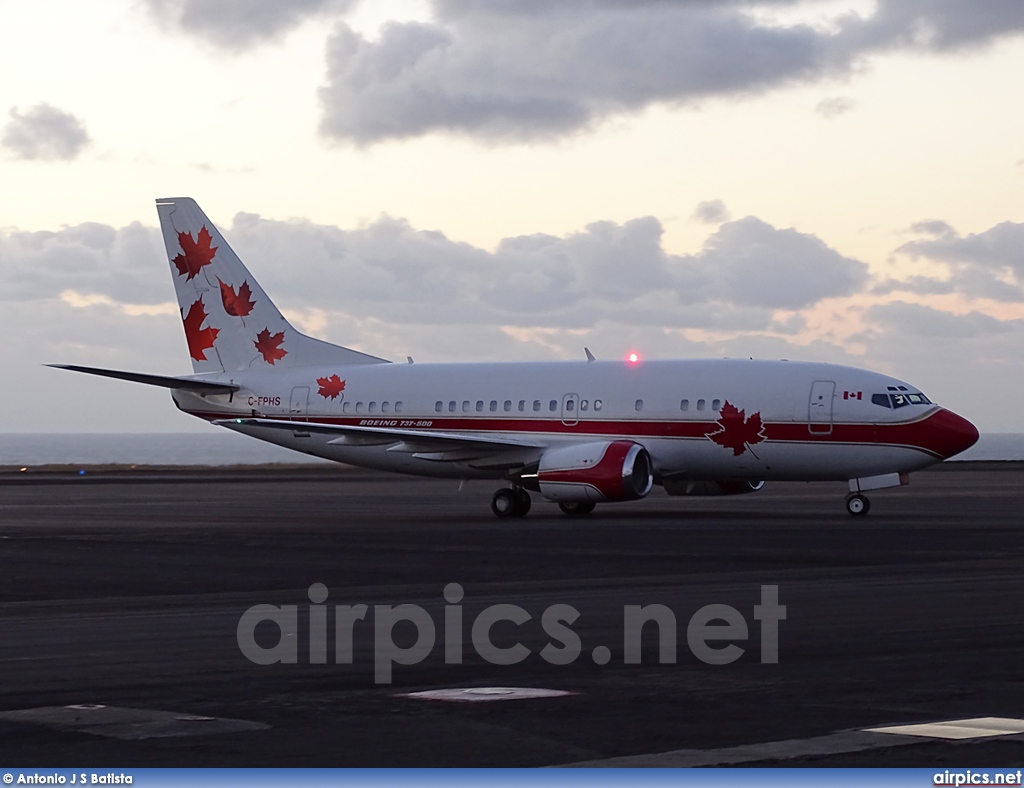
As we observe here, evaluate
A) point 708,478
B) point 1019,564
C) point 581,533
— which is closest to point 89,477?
point 708,478

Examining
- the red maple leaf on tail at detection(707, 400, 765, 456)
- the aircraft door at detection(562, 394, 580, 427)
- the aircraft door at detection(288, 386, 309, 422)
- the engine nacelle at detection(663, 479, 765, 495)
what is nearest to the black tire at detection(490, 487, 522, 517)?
the aircraft door at detection(562, 394, 580, 427)

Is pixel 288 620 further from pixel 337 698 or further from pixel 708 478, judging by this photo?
pixel 708 478

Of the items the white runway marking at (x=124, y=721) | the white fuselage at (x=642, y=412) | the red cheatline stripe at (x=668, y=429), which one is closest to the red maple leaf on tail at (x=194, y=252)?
the white fuselage at (x=642, y=412)

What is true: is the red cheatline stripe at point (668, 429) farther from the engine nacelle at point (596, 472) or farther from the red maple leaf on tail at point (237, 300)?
the red maple leaf on tail at point (237, 300)

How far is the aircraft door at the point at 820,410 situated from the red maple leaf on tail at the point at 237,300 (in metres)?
17.7

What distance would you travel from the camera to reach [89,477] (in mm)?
74000

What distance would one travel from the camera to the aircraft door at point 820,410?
37188 millimetres

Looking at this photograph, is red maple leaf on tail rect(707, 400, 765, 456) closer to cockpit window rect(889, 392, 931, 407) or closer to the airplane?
the airplane

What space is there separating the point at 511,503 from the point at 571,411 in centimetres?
306

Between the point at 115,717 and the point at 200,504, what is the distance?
1383 inches

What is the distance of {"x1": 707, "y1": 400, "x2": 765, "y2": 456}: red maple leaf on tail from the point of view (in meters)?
37.8

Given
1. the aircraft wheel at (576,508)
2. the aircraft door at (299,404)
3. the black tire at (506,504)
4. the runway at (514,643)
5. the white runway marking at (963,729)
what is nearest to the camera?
the runway at (514,643)

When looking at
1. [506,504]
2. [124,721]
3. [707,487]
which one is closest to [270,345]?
[506,504]

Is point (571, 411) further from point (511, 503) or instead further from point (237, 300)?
point (237, 300)
